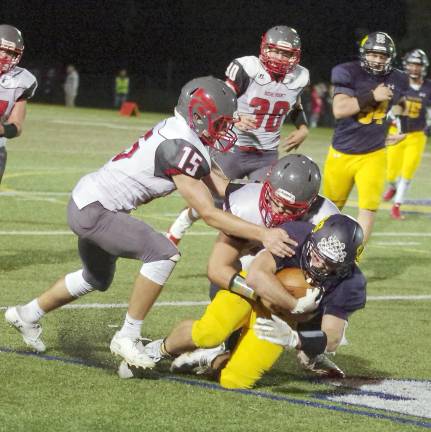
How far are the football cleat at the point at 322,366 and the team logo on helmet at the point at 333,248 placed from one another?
74 centimetres

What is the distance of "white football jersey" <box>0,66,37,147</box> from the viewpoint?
8164mm

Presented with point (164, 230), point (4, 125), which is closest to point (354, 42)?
point (164, 230)

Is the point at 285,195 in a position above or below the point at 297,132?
above

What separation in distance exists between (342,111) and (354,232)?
3.77 meters

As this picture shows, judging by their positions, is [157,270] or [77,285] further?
[77,285]

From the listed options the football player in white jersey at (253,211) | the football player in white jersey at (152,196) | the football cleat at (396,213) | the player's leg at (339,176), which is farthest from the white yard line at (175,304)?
the football cleat at (396,213)

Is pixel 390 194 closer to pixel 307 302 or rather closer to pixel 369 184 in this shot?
pixel 369 184

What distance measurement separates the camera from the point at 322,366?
594 cm

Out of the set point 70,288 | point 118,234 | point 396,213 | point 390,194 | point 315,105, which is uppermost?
point 118,234

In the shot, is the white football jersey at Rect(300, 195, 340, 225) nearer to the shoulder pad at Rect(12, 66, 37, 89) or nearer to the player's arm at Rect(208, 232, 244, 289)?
the player's arm at Rect(208, 232, 244, 289)

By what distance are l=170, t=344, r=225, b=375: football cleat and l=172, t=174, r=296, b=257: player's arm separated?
655 mm

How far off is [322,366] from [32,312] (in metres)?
1.60

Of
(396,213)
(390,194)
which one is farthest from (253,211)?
(390,194)

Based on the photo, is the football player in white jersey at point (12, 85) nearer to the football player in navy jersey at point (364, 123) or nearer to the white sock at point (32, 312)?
the white sock at point (32, 312)
